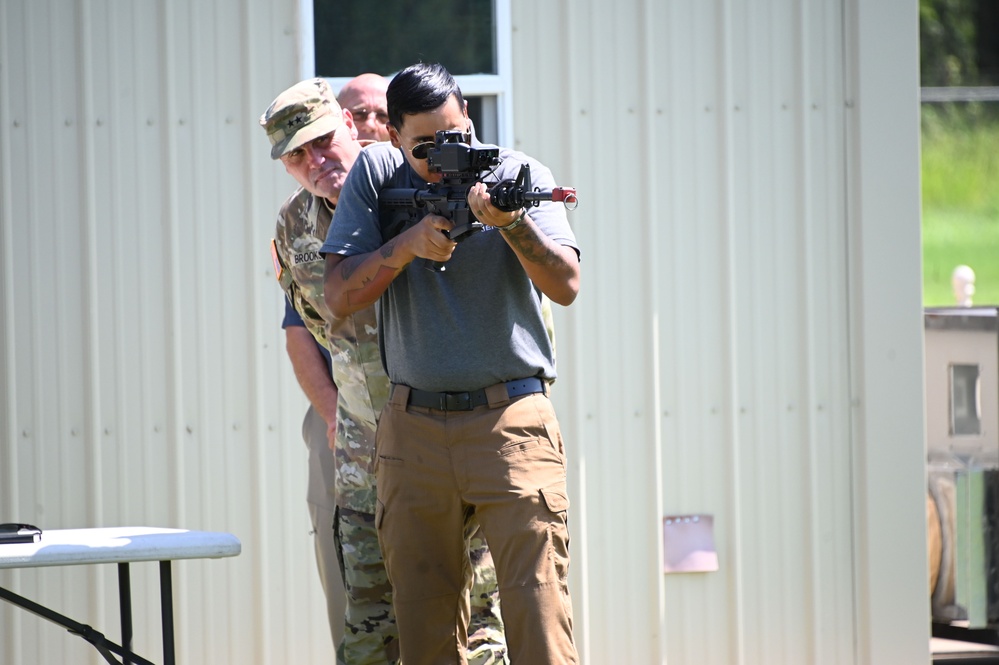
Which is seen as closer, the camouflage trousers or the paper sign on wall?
the camouflage trousers

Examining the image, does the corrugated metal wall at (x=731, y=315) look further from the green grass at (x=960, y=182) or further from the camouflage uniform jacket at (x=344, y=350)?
the green grass at (x=960, y=182)

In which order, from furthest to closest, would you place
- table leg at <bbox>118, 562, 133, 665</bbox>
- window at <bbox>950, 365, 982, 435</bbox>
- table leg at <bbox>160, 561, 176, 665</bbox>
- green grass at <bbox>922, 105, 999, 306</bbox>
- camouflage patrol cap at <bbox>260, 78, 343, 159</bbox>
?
green grass at <bbox>922, 105, 999, 306</bbox>
window at <bbox>950, 365, 982, 435</bbox>
camouflage patrol cap at <bbox>260, 78, 343, 159</bbox>
table leg at <bbox>118, 562, 133, 665</bbox>
table leg at <bbox>160, 561, 176, 665</bbox>

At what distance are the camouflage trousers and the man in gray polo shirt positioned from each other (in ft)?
0.64

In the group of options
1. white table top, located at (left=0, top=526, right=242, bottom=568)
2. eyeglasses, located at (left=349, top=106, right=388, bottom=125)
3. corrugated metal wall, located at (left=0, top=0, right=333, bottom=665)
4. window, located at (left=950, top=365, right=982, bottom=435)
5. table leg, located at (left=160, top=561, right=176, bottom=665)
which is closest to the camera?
white table top, located at (left=0, top=526, right=242, bottom=568)

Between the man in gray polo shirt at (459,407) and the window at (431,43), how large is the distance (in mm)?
1559

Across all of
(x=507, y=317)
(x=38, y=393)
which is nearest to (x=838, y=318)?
(x=507, y=317)

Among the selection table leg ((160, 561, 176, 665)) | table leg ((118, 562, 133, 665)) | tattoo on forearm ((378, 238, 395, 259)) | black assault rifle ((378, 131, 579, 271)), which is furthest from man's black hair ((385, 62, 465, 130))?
table leg ((118, 562, 133, 665))

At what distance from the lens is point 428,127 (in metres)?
2.92

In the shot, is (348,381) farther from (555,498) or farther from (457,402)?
(555,498)

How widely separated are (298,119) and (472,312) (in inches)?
36.6

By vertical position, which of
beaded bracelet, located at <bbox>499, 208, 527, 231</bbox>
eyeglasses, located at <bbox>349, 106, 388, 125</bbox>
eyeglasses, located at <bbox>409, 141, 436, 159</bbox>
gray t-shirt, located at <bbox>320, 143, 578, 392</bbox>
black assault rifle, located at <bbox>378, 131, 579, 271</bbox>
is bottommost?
gray t-shirt, located at <bbox>320, 143, 578, 392</bbox>

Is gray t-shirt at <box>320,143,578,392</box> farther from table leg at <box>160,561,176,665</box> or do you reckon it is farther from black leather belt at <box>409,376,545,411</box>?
table leg at <box>160,561,176,665</box>

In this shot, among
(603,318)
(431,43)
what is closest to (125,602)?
(603,318)

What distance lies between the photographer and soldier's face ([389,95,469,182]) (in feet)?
9.57
